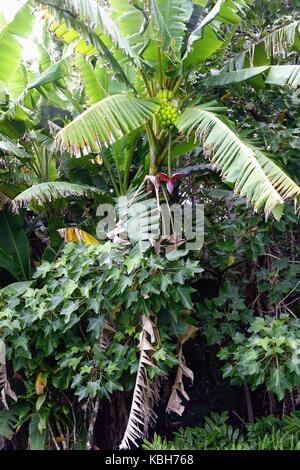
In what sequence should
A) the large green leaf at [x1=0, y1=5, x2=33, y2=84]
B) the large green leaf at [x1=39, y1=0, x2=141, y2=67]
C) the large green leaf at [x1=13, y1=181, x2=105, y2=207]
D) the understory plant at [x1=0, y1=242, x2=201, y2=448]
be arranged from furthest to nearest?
the large green leaf at [x1=0, y1=5, x2=33, y2=84] < the large green leaf at [x1=13, y1=181, x2=105, y2=207] < the understory plant at [x1=0, y1=242, x2=201, y2=448] < the large green leaf at [x1=39, y1=0, x2=141, y2=67]

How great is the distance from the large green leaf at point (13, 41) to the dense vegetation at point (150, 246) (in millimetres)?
11

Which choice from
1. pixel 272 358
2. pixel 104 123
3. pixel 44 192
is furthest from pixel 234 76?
pixel 272 358

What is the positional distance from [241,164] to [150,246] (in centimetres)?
74

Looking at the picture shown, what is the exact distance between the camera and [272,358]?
2.63 meters

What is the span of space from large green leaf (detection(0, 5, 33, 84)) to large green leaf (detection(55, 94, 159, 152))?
1142 millimetres

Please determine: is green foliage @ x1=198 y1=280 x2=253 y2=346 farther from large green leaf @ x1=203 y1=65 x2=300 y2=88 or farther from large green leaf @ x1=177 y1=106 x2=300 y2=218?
large green leaf @ x1=203 y1=65 x2=300 y2=88

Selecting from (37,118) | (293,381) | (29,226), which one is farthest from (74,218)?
(293,381)

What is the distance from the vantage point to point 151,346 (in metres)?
2.74

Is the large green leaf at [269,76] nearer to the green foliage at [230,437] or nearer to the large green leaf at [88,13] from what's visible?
the large green leaf at [88,13]

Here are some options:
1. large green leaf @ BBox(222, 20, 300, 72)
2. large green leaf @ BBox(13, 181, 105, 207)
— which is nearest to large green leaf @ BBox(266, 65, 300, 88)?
large green leaf @ BBox(222, 20, 300, 72)

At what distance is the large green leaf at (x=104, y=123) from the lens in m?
2.79

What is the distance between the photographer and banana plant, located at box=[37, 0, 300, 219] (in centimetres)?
271

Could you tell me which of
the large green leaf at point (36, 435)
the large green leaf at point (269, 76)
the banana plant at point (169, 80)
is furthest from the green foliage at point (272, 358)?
the large green leaf at point (269, 76)

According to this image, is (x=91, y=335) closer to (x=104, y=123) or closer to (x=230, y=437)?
(x=230, y=437)
